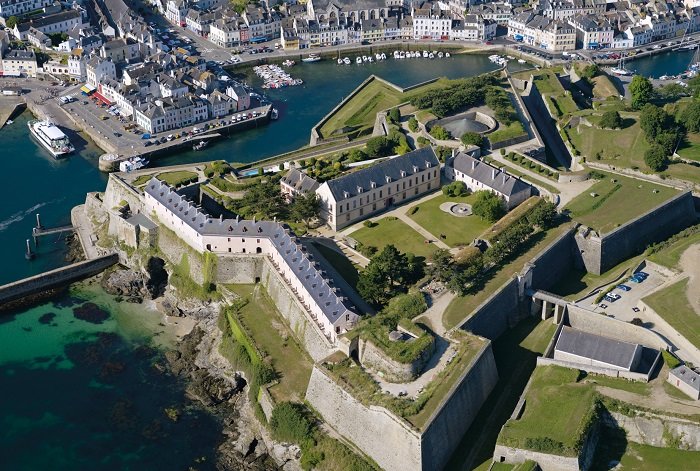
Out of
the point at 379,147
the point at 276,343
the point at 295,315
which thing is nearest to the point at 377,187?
the point at 379,147

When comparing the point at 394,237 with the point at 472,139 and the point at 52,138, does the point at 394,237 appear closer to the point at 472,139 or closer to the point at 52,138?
the point at 472,139

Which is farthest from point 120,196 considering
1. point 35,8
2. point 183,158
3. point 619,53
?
point 619,53

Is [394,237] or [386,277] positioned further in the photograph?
[394,237]

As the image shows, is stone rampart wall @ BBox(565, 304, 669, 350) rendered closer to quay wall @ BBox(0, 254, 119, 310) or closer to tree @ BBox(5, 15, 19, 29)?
quay wall @ BBox(0, 254, 119, 310)

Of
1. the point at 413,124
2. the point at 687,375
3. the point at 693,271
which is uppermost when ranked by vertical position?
the point at 413,124

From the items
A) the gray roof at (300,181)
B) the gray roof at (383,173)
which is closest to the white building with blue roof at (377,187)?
the gray roof at (383,173)

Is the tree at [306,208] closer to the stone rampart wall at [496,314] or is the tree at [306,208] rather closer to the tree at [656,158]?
the stone rampart wall at [496,314]
